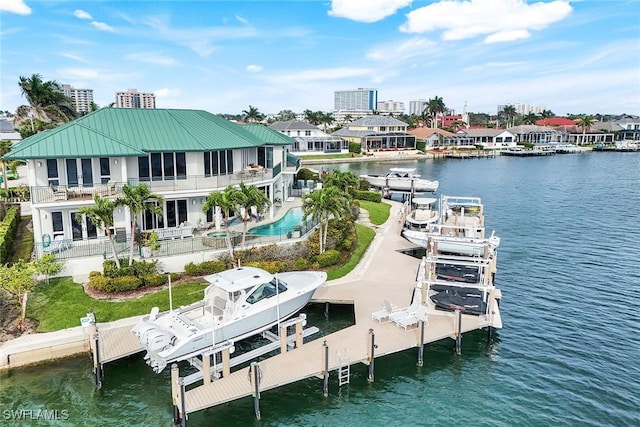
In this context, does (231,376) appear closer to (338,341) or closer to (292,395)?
(292,395)

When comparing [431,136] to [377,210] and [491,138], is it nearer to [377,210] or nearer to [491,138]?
[491,138]

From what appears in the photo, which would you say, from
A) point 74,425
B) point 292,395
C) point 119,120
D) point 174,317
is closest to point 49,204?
point 119,120

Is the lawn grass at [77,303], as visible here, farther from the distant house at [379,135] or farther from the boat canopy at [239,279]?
the distant house at [379,135]

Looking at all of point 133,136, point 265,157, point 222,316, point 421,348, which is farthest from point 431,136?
point 222,316

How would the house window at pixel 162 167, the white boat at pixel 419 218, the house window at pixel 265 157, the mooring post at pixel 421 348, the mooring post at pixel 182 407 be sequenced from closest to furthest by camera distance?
the mooring post at pixel 182 407 < the mooring post at pixel 421 348 < the house window at pixel 162 167 < the house window at pixel 265 157 < the white boat at pixel 419 218

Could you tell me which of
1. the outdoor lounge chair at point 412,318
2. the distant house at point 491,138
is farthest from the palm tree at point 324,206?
the distant house at point 491,138
